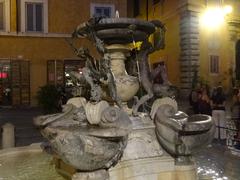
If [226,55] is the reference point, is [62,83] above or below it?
below

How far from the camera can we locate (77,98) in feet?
20.5

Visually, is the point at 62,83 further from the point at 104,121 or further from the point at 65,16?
the point at 104,121

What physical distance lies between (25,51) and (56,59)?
1697 mm

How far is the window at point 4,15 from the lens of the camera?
2278 centimetres

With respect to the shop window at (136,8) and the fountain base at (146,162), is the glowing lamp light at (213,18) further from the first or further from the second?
the fountain base at (146,162)

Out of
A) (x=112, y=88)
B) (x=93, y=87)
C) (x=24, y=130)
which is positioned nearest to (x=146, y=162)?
(x=112, y=88)

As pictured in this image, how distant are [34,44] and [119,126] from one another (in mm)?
18785


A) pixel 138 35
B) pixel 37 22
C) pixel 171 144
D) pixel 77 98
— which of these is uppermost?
pixel 37 22

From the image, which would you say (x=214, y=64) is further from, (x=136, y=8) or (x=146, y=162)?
(x=146, y=162)

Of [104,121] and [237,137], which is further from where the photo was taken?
[237,137]

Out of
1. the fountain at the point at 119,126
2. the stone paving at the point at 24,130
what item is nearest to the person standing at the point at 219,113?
the fountain at the point at 119,126

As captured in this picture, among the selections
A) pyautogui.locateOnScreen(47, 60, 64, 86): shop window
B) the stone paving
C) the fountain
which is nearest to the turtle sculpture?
the fountain

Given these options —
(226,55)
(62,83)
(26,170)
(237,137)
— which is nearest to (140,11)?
(226,55)

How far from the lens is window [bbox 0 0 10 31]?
2278cm
